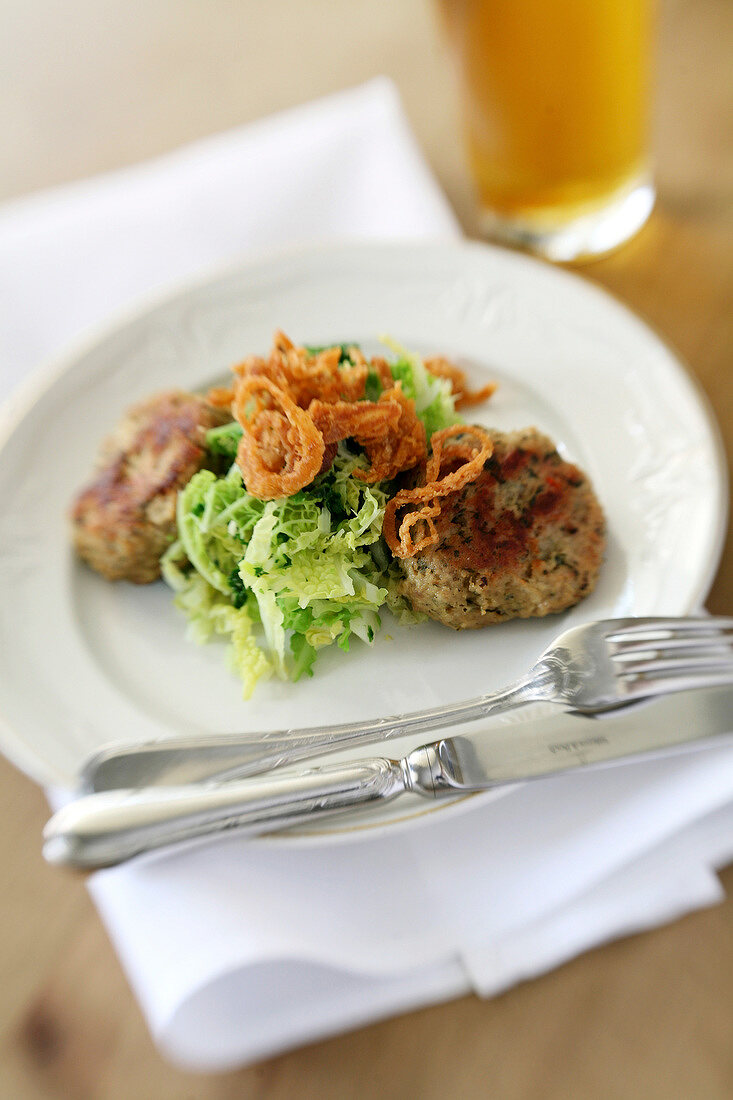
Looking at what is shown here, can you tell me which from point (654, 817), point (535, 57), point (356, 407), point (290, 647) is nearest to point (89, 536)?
point (290, 647)

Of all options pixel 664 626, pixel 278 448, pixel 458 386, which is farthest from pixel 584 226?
pixel 664 626

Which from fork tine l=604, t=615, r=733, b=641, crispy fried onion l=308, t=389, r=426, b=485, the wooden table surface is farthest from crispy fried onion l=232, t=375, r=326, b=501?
the wooden table surface

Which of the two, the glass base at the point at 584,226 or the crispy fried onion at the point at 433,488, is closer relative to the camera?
the crispy fried onion at the point at 433,488

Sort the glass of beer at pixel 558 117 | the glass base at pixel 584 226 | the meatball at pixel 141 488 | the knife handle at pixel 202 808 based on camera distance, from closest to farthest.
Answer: the knife handle at pixel 202 808, the meatball at pixel 141 488, the glass of beer at pixel 558 117, the glass base at pixel 584 226

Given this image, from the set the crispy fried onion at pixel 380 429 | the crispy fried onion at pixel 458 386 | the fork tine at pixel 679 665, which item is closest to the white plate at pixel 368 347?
the crispy fried onion at pixel 458 386

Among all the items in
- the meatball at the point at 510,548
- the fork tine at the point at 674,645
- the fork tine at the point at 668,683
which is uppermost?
the meatball at the point at 510,548

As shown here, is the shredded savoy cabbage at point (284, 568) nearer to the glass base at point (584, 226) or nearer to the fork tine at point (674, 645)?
the fork tine at point (674, 645)
